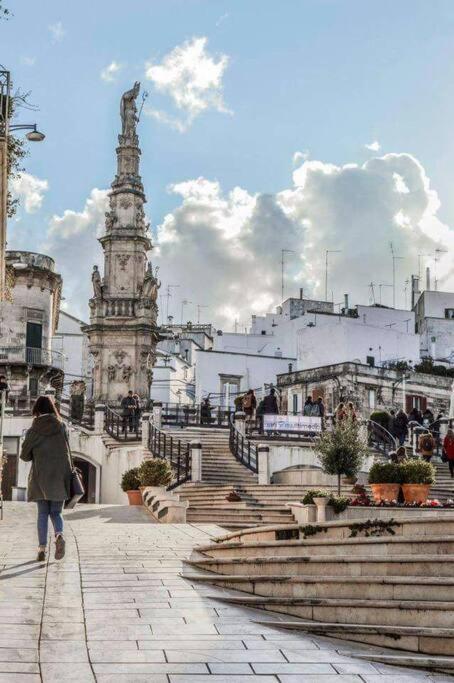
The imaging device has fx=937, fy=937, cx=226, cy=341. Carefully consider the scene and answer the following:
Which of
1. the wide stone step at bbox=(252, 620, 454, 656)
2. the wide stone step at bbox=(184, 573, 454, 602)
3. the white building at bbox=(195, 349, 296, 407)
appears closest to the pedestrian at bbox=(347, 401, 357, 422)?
the wide stone step at bbox=(184, 573, 454, 602)

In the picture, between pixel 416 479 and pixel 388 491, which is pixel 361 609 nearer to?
pixel 388 491

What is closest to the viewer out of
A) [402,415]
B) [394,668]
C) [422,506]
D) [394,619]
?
[394,668]

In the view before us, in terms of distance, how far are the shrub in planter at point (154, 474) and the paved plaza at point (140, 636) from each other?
11700mm

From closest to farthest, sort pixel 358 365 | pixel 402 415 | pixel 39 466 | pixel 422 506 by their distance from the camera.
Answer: pixel 39 466, pixel 422 506, pixel 402 415, pixel 358 365

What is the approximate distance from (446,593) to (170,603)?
7.72 feet

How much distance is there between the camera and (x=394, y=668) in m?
6.46

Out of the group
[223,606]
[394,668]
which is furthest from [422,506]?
[394,668]

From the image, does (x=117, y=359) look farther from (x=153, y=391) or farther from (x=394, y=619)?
(x=394, y=619)

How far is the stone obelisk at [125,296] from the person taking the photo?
44562 millimetres

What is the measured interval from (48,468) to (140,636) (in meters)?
2.90

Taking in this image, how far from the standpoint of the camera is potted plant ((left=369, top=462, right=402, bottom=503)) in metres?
16.1

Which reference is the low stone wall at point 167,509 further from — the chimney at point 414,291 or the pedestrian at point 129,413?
the chimney at point 414,291

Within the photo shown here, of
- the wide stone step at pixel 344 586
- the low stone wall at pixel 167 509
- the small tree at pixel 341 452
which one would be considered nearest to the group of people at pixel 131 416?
the low stone wall at pixel 167 509

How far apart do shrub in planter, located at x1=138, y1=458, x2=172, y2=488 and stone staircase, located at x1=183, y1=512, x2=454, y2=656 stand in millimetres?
12146
